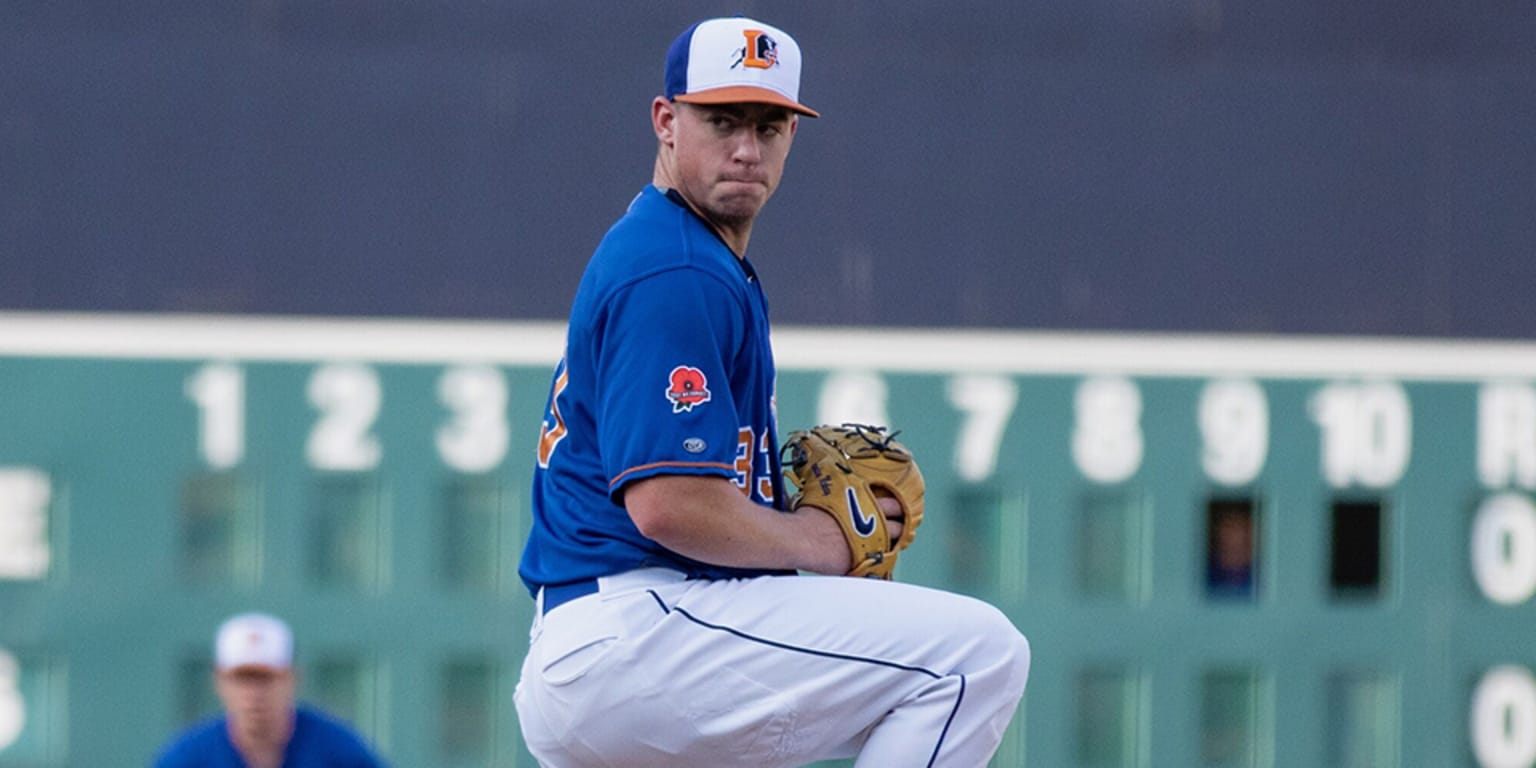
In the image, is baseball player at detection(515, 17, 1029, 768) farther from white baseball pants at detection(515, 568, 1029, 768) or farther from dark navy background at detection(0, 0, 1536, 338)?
dark navy background at detection(0, 0, 1536, 338)

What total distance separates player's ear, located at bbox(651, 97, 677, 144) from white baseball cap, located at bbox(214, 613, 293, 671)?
2.43 m

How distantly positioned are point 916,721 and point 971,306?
3342mm

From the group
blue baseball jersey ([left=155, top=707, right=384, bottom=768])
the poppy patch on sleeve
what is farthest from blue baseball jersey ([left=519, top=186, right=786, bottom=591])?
blue baseball jersey ([left=155, top=707, right=384, bottom=768])

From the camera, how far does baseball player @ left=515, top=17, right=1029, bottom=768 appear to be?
2506 mm

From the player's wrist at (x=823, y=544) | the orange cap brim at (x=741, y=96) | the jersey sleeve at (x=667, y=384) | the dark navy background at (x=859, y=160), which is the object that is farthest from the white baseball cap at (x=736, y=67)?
the dark navy background at (x=859, y=160)

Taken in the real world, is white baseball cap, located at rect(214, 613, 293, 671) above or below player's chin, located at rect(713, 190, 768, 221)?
below

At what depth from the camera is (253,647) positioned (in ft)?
15.9

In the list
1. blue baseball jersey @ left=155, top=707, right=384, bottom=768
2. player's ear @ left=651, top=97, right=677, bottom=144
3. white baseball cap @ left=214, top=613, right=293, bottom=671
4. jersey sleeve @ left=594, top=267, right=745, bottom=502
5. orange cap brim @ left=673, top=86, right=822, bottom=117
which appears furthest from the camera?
white baseball cap @ left=214, top=613, right=293, bottom=671

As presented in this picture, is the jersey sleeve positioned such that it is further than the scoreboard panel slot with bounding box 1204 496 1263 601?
No

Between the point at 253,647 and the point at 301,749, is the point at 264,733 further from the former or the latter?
the point at 253,647

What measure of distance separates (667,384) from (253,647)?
262cm

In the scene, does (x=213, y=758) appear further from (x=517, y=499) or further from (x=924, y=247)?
(x=924, y=247)

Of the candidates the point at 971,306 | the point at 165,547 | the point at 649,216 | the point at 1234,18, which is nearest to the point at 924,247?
the point at 971,306

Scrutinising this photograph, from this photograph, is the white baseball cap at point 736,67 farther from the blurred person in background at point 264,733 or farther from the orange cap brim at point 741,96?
the blurred person in background at point 264,733
